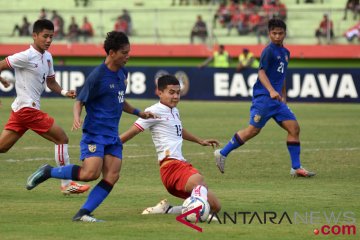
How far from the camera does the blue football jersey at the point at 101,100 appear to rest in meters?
9.84

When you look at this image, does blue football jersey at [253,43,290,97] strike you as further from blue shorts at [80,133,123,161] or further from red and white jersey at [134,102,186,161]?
blue shorts at [80,133,123,161]

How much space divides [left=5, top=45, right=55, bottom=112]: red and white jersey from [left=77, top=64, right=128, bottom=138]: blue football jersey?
7.48ft

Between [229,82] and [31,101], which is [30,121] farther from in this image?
[229,82]

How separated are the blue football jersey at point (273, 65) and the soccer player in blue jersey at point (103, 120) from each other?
482 cm

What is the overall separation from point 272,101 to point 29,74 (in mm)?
4151

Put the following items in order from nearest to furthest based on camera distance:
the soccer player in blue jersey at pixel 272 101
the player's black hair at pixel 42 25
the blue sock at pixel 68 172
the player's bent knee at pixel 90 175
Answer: the player's bent knee at pixel 90 175, the blue sock at pixel 68 172, the player's black hair at pixel 42 25, the soccer player in blue jersey at pixel 272 101

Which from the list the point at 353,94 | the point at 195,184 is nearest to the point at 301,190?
the point at 195,184

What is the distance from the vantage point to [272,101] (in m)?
14.5

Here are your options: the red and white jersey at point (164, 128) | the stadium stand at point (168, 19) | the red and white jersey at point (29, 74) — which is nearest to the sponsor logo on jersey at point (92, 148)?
the red and white jersey at point (164, 128)

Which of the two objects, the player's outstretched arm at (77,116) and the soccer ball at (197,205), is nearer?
the soccer ball at (197,205)

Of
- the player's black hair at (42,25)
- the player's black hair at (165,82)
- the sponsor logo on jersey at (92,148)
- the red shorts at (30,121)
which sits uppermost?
the player's black hair at (42,25)

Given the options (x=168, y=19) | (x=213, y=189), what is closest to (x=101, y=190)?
(x=213, y=189)

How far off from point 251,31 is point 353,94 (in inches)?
316

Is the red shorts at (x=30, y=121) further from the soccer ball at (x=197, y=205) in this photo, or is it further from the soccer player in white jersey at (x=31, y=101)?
the soccer ball at (x=197, y=205)
